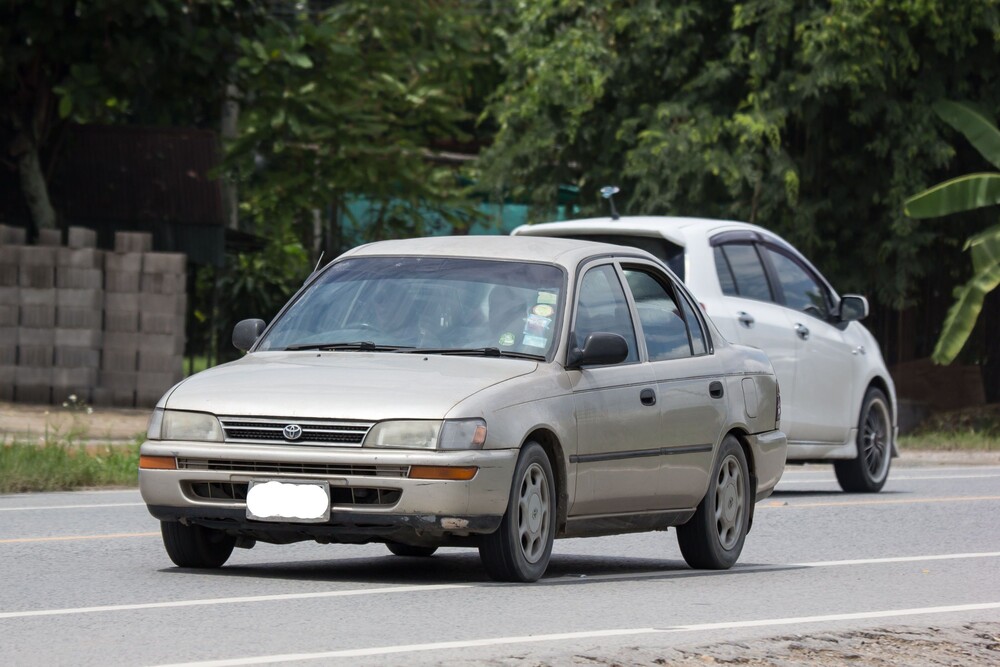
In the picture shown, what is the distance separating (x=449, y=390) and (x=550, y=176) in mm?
20026

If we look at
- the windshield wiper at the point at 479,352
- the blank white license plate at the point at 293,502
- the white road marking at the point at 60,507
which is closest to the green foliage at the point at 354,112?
the white road marking at the point at 60,507

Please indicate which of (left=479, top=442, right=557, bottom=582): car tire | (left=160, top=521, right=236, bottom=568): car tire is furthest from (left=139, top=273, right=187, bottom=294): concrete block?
(left=479, top=442, right=557, bottom=582): car tire

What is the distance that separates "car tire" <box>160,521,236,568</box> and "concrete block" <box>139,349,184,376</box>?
13.8 m

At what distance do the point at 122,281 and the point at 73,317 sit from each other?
Result: 699 mm

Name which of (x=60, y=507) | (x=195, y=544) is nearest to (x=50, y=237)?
(x=60, y=507)

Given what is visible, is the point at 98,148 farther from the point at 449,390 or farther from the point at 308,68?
the point at 449,390

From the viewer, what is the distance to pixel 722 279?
14.4m

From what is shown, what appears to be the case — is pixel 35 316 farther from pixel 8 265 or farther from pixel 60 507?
pixel 60 507

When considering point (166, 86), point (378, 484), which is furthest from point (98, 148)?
point (378, 484)

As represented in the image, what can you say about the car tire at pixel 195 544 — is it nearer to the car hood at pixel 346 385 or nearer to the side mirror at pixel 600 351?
the car hood at pixel 346 385

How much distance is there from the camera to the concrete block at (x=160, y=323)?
23047 mm

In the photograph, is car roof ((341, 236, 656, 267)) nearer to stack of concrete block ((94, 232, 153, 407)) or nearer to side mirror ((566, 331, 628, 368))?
side mirror ((566, 331, 628, 368))

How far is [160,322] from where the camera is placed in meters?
23.1

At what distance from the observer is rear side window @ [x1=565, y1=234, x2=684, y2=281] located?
14.1 metres
